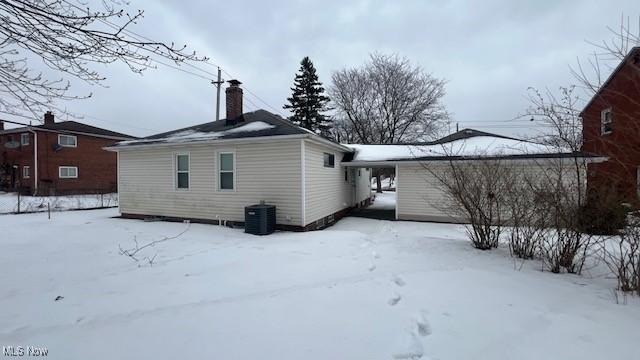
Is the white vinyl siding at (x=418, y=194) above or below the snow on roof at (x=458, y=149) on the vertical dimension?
below

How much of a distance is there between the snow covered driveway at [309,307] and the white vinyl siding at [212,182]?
3.62m

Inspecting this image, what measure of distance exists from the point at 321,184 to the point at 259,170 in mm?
2331

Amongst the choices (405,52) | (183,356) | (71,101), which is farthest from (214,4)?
(405,52)

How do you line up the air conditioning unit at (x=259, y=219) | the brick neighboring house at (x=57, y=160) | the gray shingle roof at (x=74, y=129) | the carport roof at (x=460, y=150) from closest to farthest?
the air conditioning unit at (x=259, y=219) < the carport roof at (x=460, y=150) < the brick neighboring house at (x=57, y=160) < the gray shingle roof at (x=74, y=129)

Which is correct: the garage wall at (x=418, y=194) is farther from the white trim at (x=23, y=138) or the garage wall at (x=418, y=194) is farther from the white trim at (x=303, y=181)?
the white trim at (x=23, y=138)

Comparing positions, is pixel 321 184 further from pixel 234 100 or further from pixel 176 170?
pixel 176 170

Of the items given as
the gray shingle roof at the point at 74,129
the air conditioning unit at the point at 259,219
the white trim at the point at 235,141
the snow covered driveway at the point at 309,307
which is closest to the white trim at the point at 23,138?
the gray shingle roof at the point at 74,129

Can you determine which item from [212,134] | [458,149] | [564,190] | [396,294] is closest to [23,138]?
[212,134]

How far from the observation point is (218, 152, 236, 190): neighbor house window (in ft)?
34.9

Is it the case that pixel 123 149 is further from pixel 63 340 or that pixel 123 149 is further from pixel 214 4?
pixel 63 340

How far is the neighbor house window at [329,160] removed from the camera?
12.0 meters

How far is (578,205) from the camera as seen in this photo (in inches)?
202

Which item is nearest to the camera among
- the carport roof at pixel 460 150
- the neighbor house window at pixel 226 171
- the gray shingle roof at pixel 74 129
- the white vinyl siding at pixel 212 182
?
the white vinyl siding at pixel 212 182

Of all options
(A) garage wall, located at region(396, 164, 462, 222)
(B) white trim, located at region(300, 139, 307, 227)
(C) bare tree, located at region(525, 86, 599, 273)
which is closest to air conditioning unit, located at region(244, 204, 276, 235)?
(B) white trim, located at region(300, 139, 307, 227)
